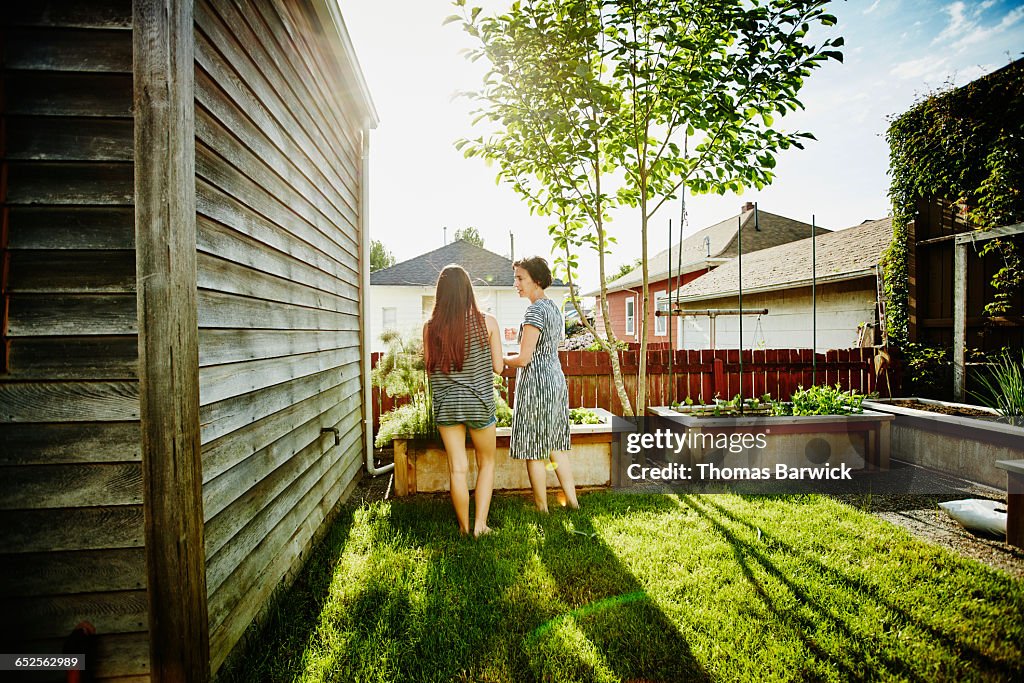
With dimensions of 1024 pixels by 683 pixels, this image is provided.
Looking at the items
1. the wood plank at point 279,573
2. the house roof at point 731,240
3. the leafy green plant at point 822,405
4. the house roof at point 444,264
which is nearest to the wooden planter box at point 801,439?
the leafy green plant at point 822,405

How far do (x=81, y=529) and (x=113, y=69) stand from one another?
1.53 m

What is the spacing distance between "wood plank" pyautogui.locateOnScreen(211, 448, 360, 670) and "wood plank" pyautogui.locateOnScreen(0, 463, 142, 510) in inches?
21.8

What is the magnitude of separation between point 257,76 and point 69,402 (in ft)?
5.68

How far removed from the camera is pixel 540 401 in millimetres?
3424

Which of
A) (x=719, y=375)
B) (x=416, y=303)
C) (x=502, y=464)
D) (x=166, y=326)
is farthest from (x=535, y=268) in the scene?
(x=416, y=303)

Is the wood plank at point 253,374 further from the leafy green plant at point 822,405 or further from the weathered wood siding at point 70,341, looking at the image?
the leafy green plant at point 822,405

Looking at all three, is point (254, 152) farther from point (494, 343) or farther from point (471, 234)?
point (471, 234)

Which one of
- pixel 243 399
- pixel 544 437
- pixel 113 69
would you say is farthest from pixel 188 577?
pixel 544 437

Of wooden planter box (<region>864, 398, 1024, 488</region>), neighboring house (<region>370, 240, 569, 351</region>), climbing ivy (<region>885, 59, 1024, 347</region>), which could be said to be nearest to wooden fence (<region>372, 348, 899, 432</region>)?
climbing ivy (<region>885, 59, 1024, 347</region>)

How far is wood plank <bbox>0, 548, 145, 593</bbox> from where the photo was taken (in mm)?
1508

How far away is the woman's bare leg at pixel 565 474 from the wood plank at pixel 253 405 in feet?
5.80

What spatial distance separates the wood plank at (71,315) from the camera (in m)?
1.51

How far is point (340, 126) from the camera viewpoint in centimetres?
408

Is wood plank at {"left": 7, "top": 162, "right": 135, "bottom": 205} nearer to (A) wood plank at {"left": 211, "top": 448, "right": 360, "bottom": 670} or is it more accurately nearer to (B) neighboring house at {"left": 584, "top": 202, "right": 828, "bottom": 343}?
(A) wood plank at {"left": 211, "top": 448, "right": 360, "bottom": 670}
